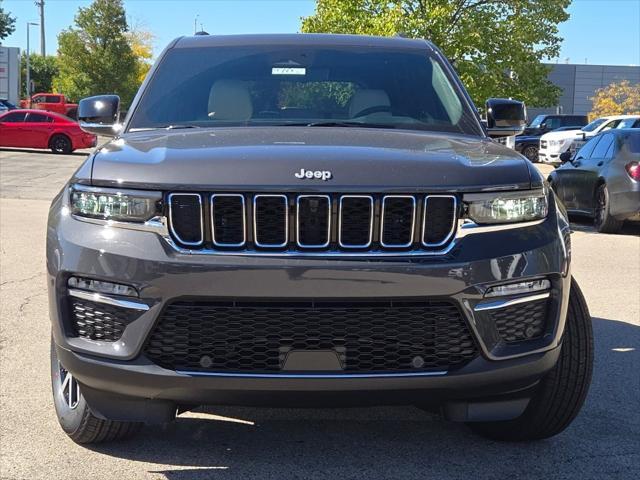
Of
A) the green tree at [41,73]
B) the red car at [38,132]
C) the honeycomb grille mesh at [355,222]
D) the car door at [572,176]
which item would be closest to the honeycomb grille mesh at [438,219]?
the honeycomb grille mesh at [355,222]

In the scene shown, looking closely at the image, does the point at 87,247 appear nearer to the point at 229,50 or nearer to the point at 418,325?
the point at 418,325

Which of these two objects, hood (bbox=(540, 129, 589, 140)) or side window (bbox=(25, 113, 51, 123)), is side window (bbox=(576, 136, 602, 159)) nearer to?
hood (bbox=(540, 129, 589, 140))

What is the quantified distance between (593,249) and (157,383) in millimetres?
8478

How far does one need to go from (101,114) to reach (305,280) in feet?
7.95

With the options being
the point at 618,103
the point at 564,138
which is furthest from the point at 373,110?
the point at 618,103

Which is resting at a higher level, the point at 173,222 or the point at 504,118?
the point at 504,118

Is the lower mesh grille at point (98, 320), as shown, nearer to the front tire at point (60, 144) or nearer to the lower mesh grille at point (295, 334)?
the lower mesh grille at point (295, 334)

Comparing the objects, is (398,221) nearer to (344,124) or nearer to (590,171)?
(344,124)

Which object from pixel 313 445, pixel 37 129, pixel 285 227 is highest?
pixel 285 227

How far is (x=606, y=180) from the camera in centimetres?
1195

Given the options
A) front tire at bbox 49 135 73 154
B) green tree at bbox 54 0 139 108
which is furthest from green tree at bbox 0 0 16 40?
front tire at bbox 49 135 73 154

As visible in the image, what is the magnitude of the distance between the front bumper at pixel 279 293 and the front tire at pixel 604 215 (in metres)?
9.22

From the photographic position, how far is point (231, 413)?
4.17 meters

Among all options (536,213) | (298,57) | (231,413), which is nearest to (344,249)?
(536,213)
